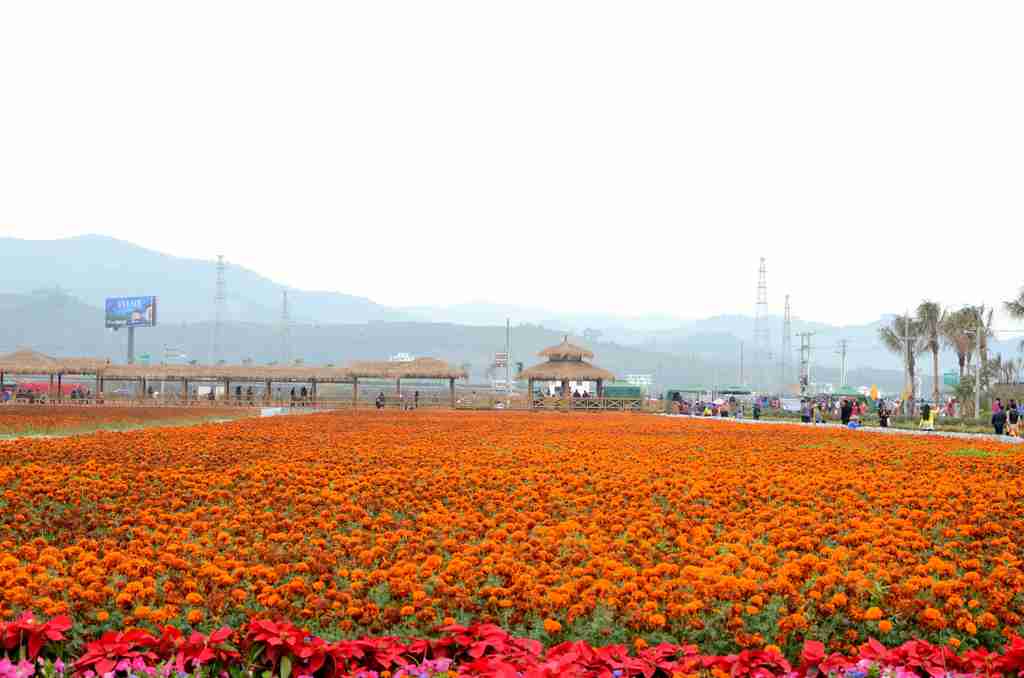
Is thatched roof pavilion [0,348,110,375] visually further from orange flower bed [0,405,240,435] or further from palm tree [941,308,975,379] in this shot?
palm tree [941,308,975,379]

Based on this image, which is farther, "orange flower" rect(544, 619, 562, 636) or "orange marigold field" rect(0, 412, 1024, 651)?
"orange marigold field" rect(0, 412, 1024, 651)

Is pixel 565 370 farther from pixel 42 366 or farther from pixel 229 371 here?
pixel 42 366

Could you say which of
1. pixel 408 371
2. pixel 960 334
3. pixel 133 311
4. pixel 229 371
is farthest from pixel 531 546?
pixel 133 311

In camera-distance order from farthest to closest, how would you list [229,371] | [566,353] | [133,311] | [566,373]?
[133,311], [566,353], [566,373], [229,371]

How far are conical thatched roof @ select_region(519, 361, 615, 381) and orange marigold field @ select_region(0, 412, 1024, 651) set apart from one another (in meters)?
48.3

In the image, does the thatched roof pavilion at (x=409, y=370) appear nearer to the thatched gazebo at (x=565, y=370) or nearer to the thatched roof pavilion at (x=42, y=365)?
the thatched gazebo at (x=565, y=370)

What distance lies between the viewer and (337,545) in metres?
9.16

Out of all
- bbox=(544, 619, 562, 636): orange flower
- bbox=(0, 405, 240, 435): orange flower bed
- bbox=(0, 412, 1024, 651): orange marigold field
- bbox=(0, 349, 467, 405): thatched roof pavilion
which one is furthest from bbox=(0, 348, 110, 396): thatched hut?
bbox=(544, 619, 562, 636): orange flower

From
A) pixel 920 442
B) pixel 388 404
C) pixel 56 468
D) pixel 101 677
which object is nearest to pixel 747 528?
pixel 101 677

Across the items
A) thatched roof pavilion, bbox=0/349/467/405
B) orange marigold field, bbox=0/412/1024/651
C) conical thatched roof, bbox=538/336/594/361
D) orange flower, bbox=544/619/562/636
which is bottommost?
orange flower, bbox=544/619/562/636

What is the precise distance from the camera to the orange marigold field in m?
7.00

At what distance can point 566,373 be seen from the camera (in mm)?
65125

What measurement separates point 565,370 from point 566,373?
0.47m

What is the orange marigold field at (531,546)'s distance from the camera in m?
7.00
